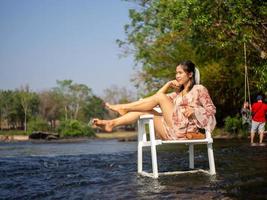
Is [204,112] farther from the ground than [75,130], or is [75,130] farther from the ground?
[204,112]

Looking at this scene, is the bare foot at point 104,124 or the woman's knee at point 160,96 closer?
the bare foot at point 104,124

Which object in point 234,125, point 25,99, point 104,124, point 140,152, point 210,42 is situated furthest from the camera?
point 25,99

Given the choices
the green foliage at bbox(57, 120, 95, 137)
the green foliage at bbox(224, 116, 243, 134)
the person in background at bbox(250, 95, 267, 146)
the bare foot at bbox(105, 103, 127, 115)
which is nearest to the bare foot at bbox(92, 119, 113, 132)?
the bare foot at bbox(105, 103, 127, 115)

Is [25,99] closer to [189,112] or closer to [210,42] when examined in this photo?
[210,42]

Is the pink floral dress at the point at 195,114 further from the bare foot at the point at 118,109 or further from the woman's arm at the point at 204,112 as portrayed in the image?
the bare foot at the point at 118,109

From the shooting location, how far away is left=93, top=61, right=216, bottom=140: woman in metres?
6.07

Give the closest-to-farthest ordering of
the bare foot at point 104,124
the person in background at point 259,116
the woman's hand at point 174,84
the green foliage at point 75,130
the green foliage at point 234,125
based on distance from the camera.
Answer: the bare foot at point 104,124
the woman's hand at point 174,84
the person in background at point 259,116
the green foliage at point 234,125
the green foliage at point 75,130

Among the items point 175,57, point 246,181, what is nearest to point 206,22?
point 246,181

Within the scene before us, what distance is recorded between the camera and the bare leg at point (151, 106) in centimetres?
621

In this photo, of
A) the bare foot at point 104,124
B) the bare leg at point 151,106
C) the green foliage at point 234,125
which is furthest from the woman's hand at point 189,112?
the green foliage at point 234,125

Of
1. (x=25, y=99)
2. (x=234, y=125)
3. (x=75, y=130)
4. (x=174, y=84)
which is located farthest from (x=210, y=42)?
(x=25, y=99)

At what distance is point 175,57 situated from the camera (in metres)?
34.8

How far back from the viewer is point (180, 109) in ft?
20.5

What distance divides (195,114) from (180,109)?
0.27 meters
